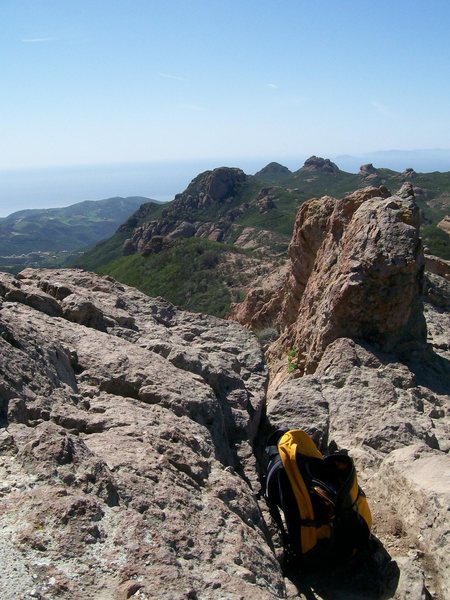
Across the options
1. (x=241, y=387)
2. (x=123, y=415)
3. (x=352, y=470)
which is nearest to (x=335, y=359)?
(x=241, y=387)

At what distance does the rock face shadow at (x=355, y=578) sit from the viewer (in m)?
4.82

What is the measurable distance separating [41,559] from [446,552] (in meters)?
3.67

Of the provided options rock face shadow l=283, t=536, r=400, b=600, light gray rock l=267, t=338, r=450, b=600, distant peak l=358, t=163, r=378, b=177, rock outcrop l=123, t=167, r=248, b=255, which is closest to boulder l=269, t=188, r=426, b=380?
light gray rock l=267, t=338, r=450, b=600

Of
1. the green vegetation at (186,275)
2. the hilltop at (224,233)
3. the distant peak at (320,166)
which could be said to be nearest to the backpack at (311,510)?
the hilltop at (224,233)

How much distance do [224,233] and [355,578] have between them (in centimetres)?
8600

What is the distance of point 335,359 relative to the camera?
9.77 meters

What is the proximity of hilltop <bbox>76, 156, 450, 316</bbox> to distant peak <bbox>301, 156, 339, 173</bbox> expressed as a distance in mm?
254

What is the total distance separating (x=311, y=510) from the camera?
480 cm

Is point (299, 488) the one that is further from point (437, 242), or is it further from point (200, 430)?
point (437, 242)

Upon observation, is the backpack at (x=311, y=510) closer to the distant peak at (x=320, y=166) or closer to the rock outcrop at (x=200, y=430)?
the rock outcrop at (x=200, y=430)

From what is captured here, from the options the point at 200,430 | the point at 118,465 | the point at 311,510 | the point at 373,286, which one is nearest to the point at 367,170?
the point at 373,286

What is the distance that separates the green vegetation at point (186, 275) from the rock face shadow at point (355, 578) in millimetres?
37792

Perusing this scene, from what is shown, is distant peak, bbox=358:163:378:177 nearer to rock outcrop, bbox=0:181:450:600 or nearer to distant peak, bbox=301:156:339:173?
distant peak, bbox=301:156:339:173

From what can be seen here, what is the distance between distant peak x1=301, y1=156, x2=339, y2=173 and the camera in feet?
461
